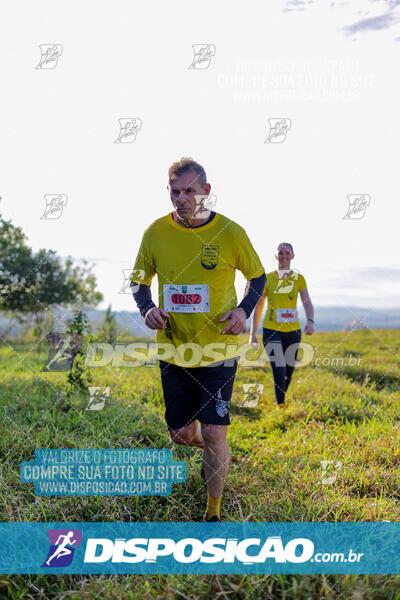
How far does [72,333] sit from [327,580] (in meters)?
4.21

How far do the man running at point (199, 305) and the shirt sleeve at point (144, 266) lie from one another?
10mm

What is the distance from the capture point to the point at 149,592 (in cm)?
242

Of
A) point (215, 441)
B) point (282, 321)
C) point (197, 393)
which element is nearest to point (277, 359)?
point (282, 321)

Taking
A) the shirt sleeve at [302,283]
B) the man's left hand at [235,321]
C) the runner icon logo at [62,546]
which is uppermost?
the shirt sleeve at [302,283]

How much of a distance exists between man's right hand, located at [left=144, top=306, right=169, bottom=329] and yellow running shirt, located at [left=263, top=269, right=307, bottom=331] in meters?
3.45

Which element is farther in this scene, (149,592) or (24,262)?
(24,262)

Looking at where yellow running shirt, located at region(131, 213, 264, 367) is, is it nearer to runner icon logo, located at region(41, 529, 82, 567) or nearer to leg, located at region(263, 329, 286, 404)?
runner icon logo, located at region(41, 529, 82, 567)

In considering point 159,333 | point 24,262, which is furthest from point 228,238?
point 24,262

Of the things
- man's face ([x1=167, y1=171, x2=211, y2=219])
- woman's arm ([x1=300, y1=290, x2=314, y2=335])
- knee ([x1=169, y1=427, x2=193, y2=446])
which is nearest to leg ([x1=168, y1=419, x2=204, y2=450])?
knee ([x1=169, y1=427, x2=193, y2=446])

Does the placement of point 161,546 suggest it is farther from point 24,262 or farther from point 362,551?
point 24,262

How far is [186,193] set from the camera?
3.18m

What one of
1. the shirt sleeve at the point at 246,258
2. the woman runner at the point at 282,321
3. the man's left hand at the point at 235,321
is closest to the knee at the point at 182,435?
the man's left hand at the point at 235,321

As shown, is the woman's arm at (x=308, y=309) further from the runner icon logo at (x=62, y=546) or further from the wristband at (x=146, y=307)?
the runner icon logo at (x=62, y=546)

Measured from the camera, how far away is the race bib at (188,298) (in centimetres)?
326
